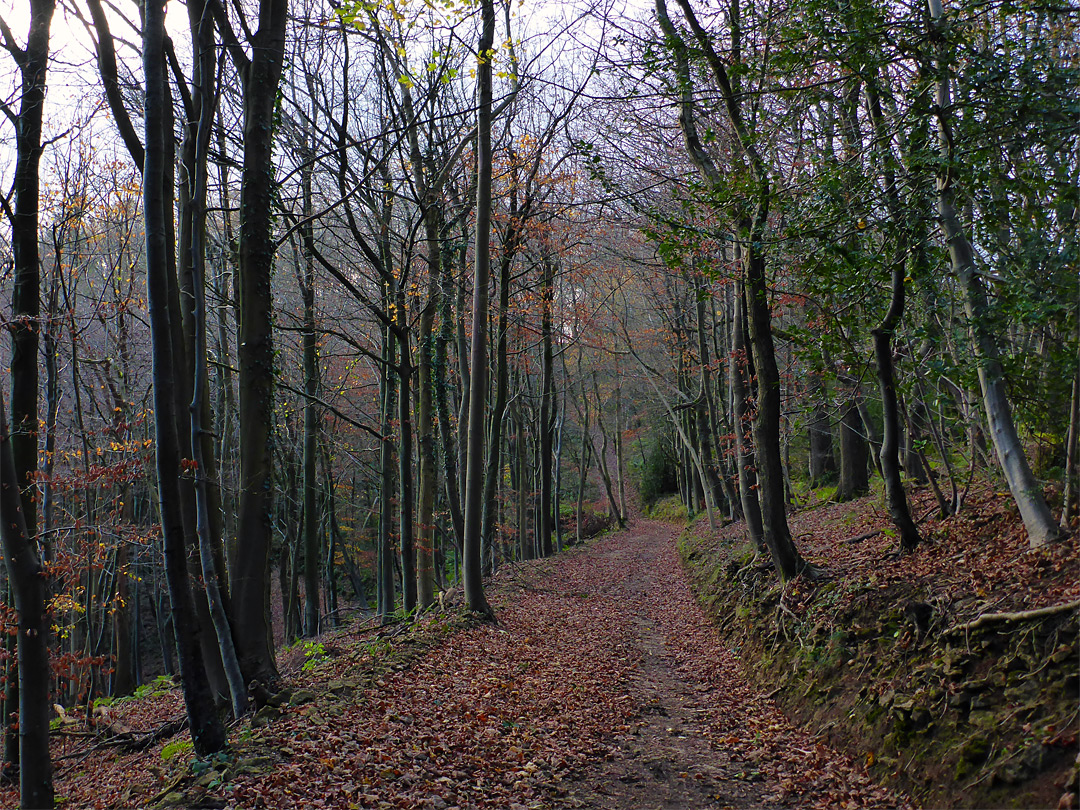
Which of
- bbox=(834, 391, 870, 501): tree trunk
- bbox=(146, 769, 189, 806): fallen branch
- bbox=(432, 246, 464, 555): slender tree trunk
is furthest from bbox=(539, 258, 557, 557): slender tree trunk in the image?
bbox=(146, 769, 189, 806): fallen branch

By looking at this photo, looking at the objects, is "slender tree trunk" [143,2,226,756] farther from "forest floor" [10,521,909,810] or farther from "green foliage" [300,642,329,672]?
"green foliage" [300,642,329,672]

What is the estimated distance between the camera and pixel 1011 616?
429cm

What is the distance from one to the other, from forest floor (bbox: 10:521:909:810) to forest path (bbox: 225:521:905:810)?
19 millimetres

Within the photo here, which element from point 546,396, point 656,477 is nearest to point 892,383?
point 546,396

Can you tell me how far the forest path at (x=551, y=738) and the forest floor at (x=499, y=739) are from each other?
0.06 feet

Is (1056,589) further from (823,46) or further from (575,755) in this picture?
(823,46)

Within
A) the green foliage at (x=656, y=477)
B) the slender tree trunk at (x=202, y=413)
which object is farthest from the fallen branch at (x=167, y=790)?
the green foliage at (x=656, y=477)

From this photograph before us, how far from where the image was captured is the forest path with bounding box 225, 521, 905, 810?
15.3ft

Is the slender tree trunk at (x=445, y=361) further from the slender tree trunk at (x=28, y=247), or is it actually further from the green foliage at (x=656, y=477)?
the green foliage at (x=656, y=477)

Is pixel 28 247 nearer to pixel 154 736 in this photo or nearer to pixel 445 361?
pixel 154 736

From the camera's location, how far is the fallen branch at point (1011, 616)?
13.1ft

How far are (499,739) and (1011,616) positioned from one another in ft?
13.5

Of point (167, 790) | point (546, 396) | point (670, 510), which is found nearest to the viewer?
point (167, 790)

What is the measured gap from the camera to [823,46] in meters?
6.07
